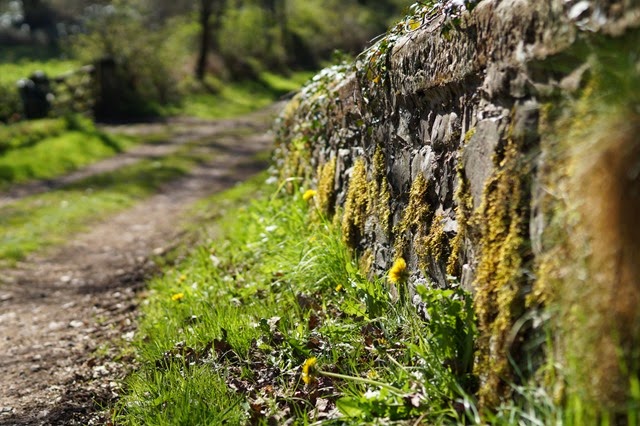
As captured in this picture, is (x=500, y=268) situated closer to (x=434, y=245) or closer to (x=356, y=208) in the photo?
(x=434, y=245)

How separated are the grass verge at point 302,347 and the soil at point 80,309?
303mm

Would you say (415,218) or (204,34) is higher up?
(204,34)

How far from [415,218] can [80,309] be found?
11.4ft

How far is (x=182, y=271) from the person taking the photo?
5.83 metres

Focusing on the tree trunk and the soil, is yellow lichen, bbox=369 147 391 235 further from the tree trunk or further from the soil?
the tree trunk

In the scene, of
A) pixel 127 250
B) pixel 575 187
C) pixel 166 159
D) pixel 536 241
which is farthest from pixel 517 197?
pixel 166 159

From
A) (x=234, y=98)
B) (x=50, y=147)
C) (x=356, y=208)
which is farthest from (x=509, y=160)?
(x=234, y=98)

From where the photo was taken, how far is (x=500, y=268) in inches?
91.7

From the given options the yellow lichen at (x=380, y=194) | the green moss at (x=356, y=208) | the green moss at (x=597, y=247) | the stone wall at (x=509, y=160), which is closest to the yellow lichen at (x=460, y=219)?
the stone wall at (x=509, y=160)

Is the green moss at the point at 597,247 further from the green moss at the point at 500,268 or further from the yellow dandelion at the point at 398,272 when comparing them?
the yellow dandelion at the point at 398,272

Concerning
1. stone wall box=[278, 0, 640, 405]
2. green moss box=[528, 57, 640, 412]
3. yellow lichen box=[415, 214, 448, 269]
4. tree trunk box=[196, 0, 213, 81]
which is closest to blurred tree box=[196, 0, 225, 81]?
tree trunk box=[196, 0, 213, 81]

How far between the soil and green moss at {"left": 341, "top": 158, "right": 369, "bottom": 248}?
1.53 meters

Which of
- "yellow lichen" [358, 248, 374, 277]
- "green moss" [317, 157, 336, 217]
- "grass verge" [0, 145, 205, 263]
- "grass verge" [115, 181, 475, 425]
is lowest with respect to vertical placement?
"grass verge" [0, 145, 205, 263]

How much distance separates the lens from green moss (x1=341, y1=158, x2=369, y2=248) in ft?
13.7
